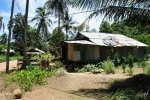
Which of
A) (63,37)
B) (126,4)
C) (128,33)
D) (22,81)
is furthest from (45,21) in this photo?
(126,4)

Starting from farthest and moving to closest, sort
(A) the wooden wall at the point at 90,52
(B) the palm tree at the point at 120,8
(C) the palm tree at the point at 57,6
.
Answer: (C) the palm tree at the point at 57,6 < (A) the wooden wall at the point at 90,52 < (B) the palm tree at the point at 120,8

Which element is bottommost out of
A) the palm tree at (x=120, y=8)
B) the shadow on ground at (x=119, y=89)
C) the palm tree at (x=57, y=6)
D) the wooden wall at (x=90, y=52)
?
the shadow on ground at (x=119, y=89)

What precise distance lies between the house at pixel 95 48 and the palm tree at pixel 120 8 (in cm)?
1143

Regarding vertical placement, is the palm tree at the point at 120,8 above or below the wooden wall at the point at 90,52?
above

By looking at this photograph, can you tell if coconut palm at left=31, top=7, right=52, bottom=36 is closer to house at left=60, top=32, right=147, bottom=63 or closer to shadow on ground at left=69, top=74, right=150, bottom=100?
house at left=60, top=32, right=147, bottom=63

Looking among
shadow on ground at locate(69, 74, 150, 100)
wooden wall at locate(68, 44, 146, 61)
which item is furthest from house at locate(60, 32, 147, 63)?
shadow on ground at locate(69, 74, 150, 100)

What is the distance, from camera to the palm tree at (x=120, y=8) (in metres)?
7.20

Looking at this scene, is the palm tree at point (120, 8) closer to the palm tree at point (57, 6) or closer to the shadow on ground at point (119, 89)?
the shadow on ground at point (119, 89)

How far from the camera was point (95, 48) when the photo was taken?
2125 cm

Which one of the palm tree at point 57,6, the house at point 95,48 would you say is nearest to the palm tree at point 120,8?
the house at point 95,48

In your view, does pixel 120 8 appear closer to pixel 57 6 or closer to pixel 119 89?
pixel 119 89

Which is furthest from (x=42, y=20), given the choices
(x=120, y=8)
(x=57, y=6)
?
(x=120, y=8)

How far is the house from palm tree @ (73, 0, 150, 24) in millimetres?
11433

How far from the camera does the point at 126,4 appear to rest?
7.44m
